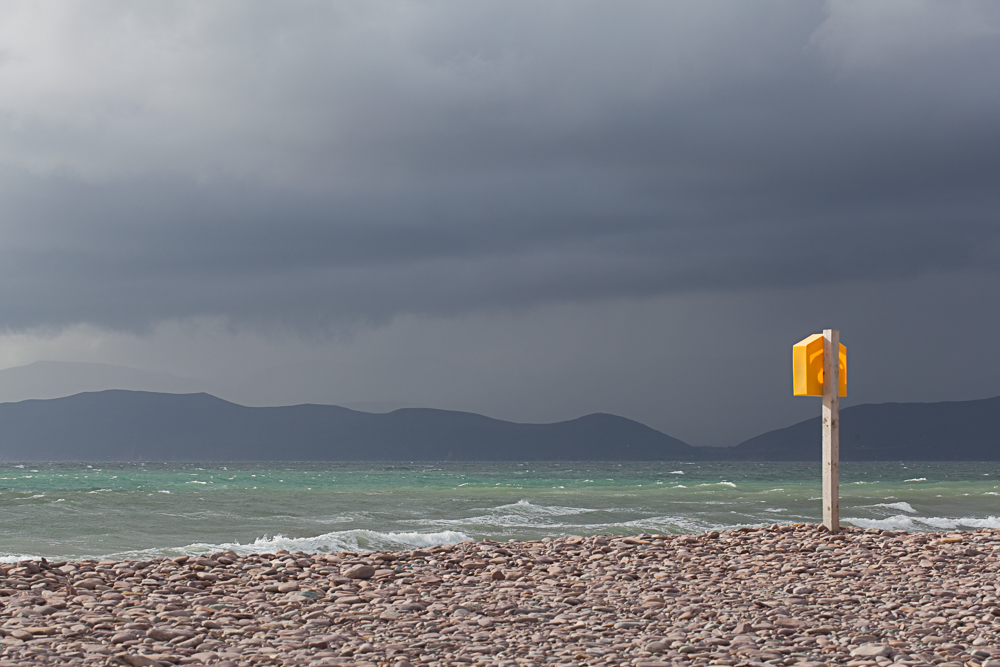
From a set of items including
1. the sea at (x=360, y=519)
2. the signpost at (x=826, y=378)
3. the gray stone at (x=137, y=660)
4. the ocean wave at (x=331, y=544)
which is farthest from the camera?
the sea at (x=360, y=519)

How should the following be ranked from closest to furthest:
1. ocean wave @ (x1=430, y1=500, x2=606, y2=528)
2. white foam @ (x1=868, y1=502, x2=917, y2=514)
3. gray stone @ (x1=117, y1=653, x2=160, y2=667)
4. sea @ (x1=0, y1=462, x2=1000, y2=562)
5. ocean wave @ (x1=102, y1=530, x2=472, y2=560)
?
gray stone @ (x1=117, y1=653, x2=160, y2=667), ocean wave @ (x1=102, y1=530, x2=472, y2=560), sea @ (x1=0, y1=462, x2=1000, y2=562), ocean wave @ (x1=430, y1=500, x2=606, y2=528), white foam @ (x1=868, y1=502, x2=917, y2=514)

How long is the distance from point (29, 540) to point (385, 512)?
662 centimetres

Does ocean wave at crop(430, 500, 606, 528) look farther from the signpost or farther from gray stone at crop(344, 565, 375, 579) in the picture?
gray stone at crop(344, 565, 375, 579)

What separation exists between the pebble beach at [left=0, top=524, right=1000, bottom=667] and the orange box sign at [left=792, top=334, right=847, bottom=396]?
5.62ft

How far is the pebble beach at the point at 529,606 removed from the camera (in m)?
5.00

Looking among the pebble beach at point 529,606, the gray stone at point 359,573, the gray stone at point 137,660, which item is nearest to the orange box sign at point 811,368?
the pebble beach at point 529,606

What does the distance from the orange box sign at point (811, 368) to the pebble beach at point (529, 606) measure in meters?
1.71

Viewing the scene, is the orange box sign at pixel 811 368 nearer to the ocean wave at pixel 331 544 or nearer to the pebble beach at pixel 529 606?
the pebble beach at pixel 529 606

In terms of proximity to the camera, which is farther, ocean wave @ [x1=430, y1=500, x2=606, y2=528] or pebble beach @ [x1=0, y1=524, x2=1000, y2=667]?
ocean wave @ [x1=430, y1=500, x2=606, y2=528]

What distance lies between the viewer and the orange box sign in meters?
9.58

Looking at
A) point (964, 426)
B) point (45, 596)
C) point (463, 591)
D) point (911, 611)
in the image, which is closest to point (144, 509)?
point (45, 596)

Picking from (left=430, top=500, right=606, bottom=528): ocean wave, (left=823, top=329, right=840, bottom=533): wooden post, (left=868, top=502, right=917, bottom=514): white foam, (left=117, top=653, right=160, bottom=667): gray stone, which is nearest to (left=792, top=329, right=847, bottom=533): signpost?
(left=823, top=329, right=840, bottom=533): wooden post

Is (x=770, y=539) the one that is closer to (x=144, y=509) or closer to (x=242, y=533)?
(x=242, y=533)

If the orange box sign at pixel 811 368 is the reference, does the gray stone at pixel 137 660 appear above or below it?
below
